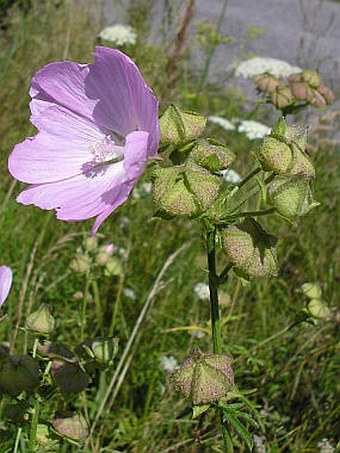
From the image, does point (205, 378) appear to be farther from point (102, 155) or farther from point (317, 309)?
point (317, 309)

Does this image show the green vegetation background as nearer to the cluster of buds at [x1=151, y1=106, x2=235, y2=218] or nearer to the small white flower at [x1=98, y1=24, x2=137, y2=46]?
the small white flower at [x1=98, y1=24, x2=137, y2=46]

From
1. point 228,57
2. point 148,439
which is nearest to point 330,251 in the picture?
point 148,439

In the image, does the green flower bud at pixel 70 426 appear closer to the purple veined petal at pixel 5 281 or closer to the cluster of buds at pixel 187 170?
the purple veined petal at pixel 5 281

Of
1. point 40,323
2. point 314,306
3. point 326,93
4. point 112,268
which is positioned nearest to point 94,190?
point 40,323

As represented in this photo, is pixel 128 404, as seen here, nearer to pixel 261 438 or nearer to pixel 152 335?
pixel 152 335

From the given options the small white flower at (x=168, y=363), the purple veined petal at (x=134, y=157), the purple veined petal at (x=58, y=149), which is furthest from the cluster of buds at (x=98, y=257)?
the purple veined petal at (x=134, y=157)

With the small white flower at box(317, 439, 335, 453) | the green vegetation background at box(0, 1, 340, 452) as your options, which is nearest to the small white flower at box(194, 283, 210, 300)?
the green vegetation background at box(0, 1, 340, 452)
